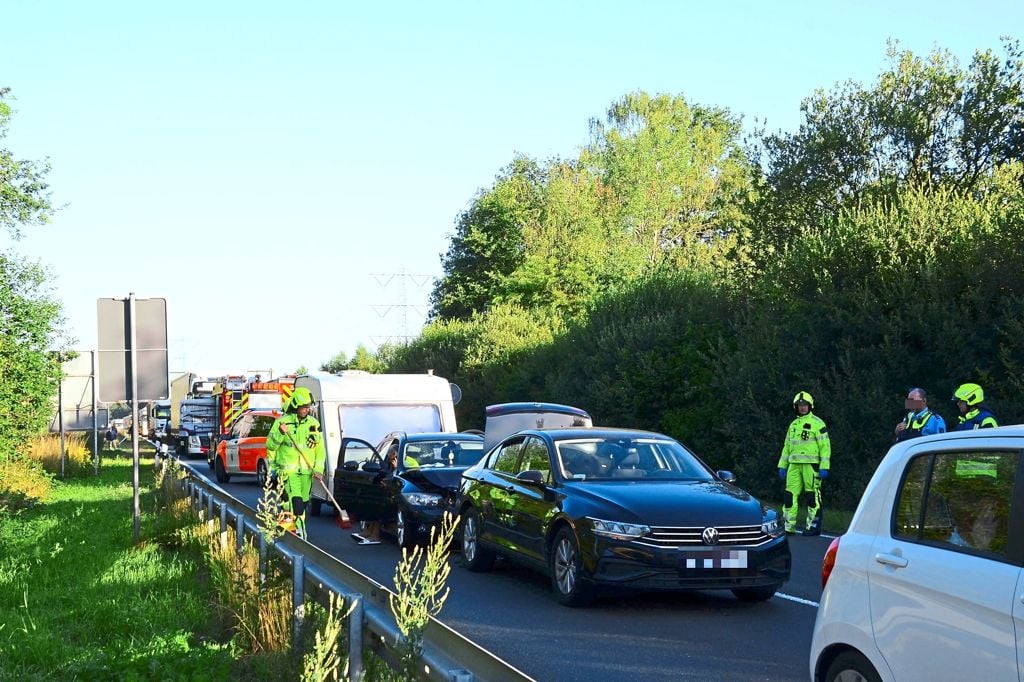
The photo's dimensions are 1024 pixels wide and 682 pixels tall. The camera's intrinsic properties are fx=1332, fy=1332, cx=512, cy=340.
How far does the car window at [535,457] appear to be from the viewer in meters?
12.3

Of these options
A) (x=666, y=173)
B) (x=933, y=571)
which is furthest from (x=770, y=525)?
(x=666, y=173)

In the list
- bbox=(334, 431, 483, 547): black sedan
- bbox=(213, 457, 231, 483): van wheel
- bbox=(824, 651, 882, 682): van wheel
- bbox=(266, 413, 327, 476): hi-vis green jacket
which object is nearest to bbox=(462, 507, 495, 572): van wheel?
bbox=(334, 431, 483, 547): black sedan

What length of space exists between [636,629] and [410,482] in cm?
615

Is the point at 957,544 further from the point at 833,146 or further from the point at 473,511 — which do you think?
the point at 833,146

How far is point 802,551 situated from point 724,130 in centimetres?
5610

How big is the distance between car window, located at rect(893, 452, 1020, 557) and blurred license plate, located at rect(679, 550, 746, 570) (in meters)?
4.99

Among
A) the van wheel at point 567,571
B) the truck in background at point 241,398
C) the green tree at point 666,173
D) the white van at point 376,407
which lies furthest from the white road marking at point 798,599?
the green tree at point 666,173

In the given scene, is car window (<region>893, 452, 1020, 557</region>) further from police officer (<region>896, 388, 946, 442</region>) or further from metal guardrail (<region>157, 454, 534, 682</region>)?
police officer (<region>896, 388, 946, 442</region>)

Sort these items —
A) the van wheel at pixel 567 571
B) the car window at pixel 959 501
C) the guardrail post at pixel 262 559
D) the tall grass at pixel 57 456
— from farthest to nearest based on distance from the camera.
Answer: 1. the tall grass at pixel 57 456
2. the van wheel at pixel 567 571
3. the guardrail post at pixel 262 559
4. the car window at pixel 959 501

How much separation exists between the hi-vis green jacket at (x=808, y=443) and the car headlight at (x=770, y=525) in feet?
19.3

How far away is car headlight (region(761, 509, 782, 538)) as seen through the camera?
10875mm

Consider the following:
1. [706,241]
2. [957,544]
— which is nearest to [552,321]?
[706,241]

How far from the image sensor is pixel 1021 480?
4.85 m

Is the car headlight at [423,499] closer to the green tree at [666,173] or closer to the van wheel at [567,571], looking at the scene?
the van wheel at [567,571]
